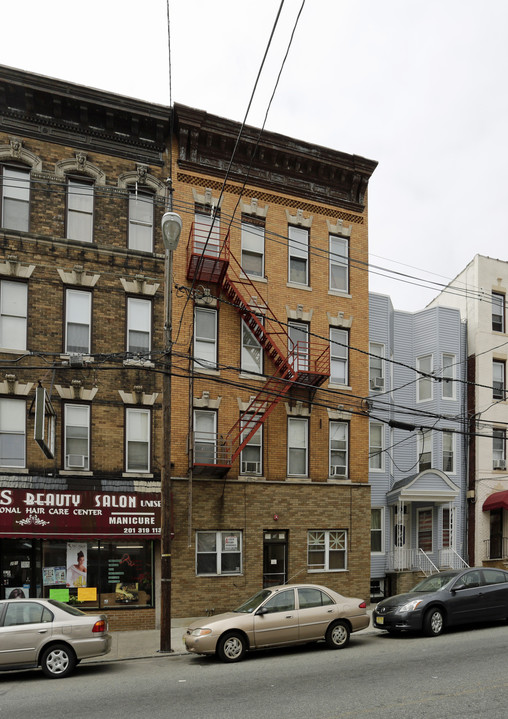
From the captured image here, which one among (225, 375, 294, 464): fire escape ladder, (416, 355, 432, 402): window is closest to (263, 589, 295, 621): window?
(225, 375, 294, 464): fire escape ladder

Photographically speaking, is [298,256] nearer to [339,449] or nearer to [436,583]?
[339,449]

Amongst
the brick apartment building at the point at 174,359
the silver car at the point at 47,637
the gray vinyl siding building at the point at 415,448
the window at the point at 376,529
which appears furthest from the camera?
the window at the point at 376,529

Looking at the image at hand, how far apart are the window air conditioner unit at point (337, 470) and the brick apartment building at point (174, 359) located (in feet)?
0.36

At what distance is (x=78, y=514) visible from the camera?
58.9 feet

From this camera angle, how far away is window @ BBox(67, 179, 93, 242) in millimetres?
19484

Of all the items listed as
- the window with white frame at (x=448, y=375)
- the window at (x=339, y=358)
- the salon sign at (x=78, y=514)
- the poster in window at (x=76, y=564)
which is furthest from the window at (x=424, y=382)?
the poster in window at (x=76, y=564)

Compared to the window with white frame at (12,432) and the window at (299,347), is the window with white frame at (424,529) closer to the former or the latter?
the window at (299,347)

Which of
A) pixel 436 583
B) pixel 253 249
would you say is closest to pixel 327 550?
pixel 436 583

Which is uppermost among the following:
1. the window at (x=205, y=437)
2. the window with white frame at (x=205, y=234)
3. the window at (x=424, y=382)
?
the window with white frame at (x=205, y=234)

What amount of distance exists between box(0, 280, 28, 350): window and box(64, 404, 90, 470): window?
2144 mm

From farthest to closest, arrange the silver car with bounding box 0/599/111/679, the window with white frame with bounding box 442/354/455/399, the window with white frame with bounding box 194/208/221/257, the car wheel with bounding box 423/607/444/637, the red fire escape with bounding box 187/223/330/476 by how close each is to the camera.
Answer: the window with white frame with bounding box 442/354/455/399, the window with white frame with bounding box 194/208/221/257, the red fire escape with bounding box 187/223/330/476, the car wheel with bounding box 423/607/444/637, the silver car with bounding box 0/599/111/679

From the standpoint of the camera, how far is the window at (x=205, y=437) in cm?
2000

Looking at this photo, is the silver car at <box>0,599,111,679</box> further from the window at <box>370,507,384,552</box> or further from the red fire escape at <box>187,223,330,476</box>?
the window at <box>370,507,384,552</box>

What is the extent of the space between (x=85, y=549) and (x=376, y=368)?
12740mm
